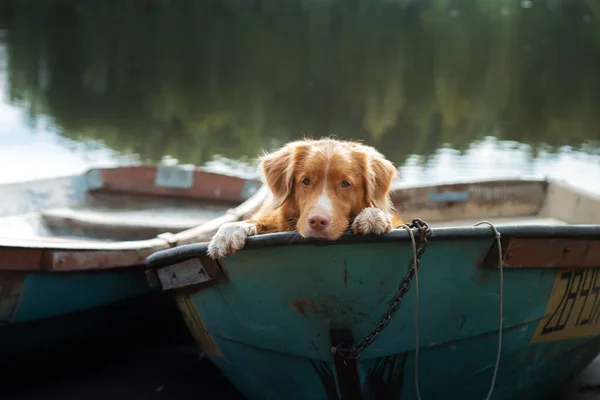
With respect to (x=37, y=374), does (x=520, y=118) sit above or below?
above

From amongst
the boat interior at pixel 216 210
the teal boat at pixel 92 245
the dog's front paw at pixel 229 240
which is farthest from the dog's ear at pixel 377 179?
the boat interior at pixel 216 210

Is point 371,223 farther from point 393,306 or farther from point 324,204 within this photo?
point 393,306

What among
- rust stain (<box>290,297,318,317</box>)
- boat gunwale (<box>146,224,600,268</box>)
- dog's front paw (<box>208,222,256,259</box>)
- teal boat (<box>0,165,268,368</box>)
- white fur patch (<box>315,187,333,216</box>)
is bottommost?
teal boat (<box>0,165,268,368</box>)

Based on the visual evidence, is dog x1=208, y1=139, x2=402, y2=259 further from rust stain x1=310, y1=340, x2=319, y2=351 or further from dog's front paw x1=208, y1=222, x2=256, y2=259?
rust stain x1=310, y1=340, x2=319, y2=351

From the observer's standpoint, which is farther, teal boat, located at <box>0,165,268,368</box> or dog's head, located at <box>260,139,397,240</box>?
teal boat, located at <box>0,165,268,368</box>

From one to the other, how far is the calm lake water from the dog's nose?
11.6 meters

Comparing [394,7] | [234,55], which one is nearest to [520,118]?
[234,55]

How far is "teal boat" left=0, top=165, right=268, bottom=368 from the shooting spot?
5266 millimetres

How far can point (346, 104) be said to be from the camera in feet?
77.2

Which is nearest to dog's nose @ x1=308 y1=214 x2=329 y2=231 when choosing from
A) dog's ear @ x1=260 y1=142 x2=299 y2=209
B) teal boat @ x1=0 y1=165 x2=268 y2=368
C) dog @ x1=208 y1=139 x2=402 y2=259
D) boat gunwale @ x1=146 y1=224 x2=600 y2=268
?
dog @ x1=208 y1=139 x2=402 y2=259

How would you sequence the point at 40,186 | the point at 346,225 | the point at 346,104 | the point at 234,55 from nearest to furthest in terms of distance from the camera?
the point at 346,225 < the point at 40,186 < the point at 346,104 < the point at 234,55

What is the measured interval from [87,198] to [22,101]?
1573 cm

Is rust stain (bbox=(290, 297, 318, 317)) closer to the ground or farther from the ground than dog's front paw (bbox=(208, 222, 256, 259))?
closer to the ground

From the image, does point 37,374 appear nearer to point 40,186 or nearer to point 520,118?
point 40,186
